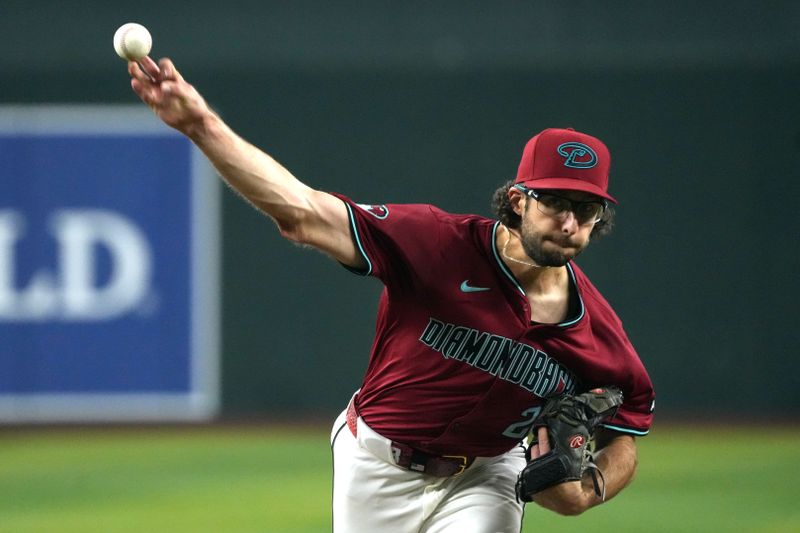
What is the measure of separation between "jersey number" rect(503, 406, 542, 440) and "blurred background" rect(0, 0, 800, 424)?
24.9ft

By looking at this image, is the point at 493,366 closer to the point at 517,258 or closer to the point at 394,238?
the point at 517,258

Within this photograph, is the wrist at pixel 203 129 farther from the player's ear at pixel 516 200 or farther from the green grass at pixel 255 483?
the green grass at pixel 255 483

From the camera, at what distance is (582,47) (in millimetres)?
11891

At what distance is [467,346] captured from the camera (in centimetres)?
399

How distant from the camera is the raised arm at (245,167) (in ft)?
10.5

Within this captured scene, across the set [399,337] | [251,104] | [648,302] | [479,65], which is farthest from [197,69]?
[399,337]

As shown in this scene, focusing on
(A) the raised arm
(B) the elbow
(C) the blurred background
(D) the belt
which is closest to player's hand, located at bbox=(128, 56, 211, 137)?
(A) the raised arm

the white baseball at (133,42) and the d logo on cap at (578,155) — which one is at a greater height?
the white baseball at (133,42)

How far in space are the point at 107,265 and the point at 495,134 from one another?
3748 millimetres

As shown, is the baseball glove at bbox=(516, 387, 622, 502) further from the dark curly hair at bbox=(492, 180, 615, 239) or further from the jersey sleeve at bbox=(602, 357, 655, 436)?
the dark curly hair at bbox=(492, 180, 615, 239)

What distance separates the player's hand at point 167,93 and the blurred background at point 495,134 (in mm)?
8549

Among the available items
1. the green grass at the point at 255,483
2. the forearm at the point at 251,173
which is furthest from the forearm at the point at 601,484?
the green grass at the point at 255,483

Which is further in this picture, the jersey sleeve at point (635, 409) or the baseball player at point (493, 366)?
the jersey sleeve at point (635, 409)

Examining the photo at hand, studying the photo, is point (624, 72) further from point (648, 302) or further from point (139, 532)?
point (139, 532)
